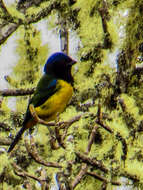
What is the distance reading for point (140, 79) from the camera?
2781 millimetres

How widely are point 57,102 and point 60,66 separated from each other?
1.37 feet

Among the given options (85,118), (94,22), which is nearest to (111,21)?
(94,22)

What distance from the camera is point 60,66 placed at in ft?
12.7

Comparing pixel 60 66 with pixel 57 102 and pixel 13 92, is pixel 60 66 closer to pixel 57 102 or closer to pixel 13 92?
pixel 57 102

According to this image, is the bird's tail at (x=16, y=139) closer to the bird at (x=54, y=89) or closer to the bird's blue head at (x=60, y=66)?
the bird at (x=54, y=89)

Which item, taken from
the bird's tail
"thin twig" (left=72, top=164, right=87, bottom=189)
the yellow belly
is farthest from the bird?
"thin twig" (left=72, top=164, right=87, bottom=189)

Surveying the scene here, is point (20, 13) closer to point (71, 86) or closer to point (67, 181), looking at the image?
point (71, 86)

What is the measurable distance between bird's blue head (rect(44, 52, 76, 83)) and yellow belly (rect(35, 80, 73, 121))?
0.07 metres

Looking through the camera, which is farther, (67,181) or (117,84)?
(117,84)

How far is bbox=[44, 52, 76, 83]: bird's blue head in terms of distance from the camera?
357cm

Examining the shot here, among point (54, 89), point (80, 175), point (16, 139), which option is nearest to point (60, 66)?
point (54, 89)

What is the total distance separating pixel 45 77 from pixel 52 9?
1.97ft

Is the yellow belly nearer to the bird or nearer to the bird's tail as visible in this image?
the bird

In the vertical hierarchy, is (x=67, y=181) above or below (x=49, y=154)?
above
